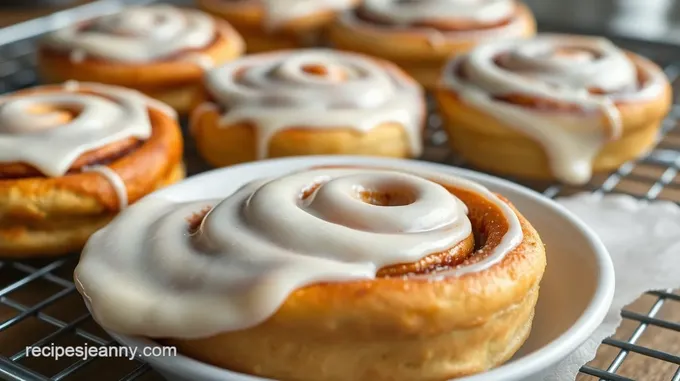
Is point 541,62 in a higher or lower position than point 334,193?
lower

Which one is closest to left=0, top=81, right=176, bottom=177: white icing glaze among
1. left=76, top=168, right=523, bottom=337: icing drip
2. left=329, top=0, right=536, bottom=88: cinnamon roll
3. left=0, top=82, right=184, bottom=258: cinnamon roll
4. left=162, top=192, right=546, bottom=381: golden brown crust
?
left=0, top=82, right=184, bottom=258: cinnamon roll

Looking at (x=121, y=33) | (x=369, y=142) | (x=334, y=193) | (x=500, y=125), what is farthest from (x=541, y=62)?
(x=121, y=33)

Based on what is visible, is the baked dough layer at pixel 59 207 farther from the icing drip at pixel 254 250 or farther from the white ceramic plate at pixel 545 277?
the icing drip at pixel 254 250

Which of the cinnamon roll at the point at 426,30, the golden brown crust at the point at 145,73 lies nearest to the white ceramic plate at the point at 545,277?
the golden brown crust at the point at 145,73

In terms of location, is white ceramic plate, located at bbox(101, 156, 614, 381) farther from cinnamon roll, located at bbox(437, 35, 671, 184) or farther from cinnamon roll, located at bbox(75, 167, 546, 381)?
cinnamon roll, located at bbox(437, 35, 671, 184)

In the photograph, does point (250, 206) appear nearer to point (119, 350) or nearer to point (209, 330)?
point (209, 330)
